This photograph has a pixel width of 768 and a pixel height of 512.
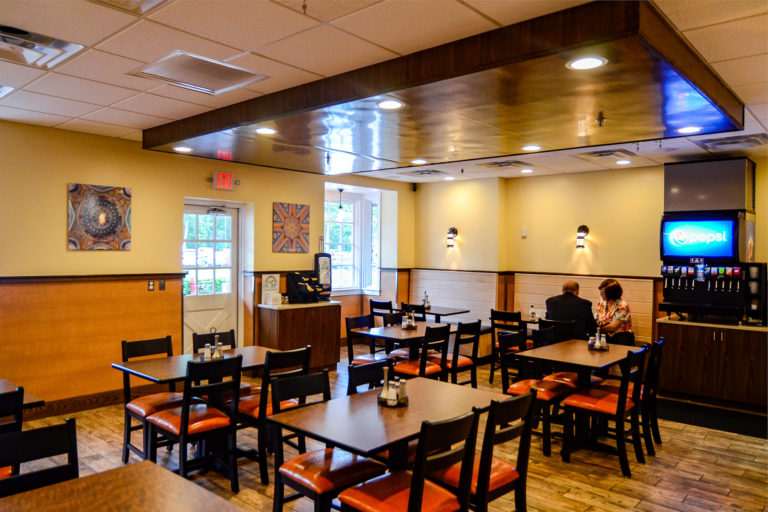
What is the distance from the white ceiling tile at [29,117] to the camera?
4766 mm

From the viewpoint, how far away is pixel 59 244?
5395 mm

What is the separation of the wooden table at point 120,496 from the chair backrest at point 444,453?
0.79 m

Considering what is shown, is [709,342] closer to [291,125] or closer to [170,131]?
[291,125]

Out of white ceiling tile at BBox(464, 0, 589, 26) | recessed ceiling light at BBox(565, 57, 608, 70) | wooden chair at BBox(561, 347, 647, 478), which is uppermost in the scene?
white ceiling tile at BBox(464, 0, 589, 26)

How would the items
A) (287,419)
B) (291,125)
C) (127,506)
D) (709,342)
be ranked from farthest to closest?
(709,342), (291,125), (287,419), (127,506)

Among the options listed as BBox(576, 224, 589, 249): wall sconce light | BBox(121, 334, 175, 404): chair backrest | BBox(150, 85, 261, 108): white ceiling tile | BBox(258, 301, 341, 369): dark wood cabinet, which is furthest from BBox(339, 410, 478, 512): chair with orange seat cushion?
BBox(576, 224, 589, 249): wall sconce light

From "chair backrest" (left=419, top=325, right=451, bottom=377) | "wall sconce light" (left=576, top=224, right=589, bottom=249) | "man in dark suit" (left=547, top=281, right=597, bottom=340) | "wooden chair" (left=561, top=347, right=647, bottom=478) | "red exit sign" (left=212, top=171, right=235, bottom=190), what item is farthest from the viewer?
"wall sconce light" (left=576, top=224, right=589, bottom=249)

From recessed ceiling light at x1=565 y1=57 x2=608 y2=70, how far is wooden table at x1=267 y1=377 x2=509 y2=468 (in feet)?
5.88

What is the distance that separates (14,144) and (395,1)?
4.30m

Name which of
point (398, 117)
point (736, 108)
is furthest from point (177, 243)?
point (736, 108)

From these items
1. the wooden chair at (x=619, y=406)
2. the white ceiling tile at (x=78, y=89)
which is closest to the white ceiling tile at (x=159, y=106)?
the white ceiling tile at (x=78, y=89)

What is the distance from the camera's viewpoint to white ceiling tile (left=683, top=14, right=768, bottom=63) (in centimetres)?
288

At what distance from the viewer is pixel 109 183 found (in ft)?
18.8

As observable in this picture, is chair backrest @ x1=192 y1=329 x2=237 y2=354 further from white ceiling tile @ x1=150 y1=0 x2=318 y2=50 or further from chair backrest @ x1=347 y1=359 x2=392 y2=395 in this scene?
white ceiling tile @ x1=150 y1=0 x2=318 y2=50
